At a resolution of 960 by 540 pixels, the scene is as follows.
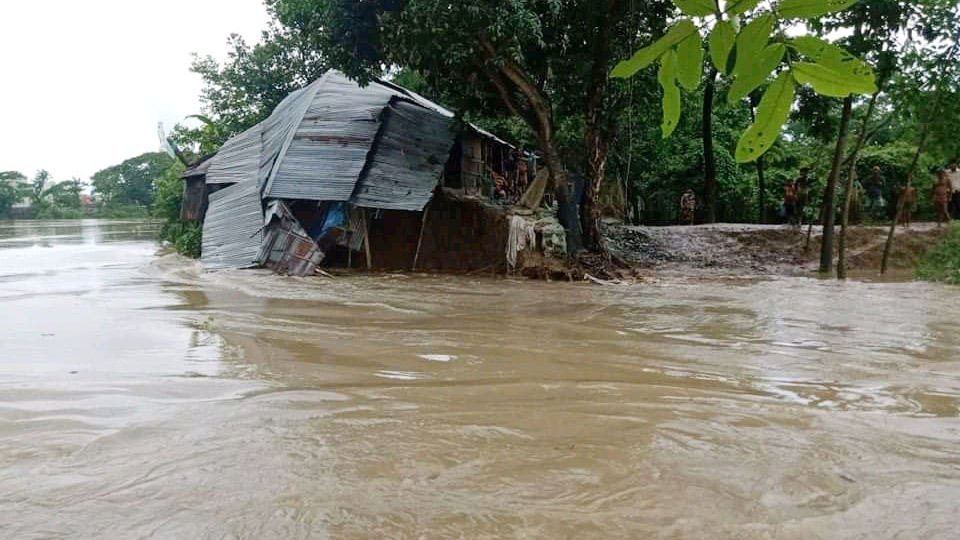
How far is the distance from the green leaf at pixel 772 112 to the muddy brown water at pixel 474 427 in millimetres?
1473

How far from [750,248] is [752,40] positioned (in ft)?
49.2

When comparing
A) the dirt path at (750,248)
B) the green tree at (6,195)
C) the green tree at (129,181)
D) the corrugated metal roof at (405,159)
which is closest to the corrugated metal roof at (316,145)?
the corrugated metal roof at (405,159)

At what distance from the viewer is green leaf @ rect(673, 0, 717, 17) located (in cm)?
116

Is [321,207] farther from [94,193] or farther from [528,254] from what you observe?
[94,193]

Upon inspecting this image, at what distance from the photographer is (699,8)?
3.82ft

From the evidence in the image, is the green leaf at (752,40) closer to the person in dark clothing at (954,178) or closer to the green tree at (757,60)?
the green tree at (757,60)

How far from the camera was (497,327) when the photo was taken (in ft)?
20.9

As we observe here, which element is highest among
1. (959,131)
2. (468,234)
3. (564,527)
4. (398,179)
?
(959,131)

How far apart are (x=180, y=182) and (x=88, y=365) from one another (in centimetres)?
1648

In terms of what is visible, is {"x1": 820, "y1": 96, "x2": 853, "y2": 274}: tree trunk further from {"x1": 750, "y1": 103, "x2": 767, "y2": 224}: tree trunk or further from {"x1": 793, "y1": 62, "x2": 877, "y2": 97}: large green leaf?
{"x1": 793, "y1": 62, "x2": 877, "y2": 97}: large green leaf

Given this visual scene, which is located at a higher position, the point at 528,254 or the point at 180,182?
the point at 180,182

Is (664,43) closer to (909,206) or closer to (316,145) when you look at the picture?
(316,145)

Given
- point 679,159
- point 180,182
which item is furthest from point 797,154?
point 180,182

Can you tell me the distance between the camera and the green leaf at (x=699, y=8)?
1.16m
